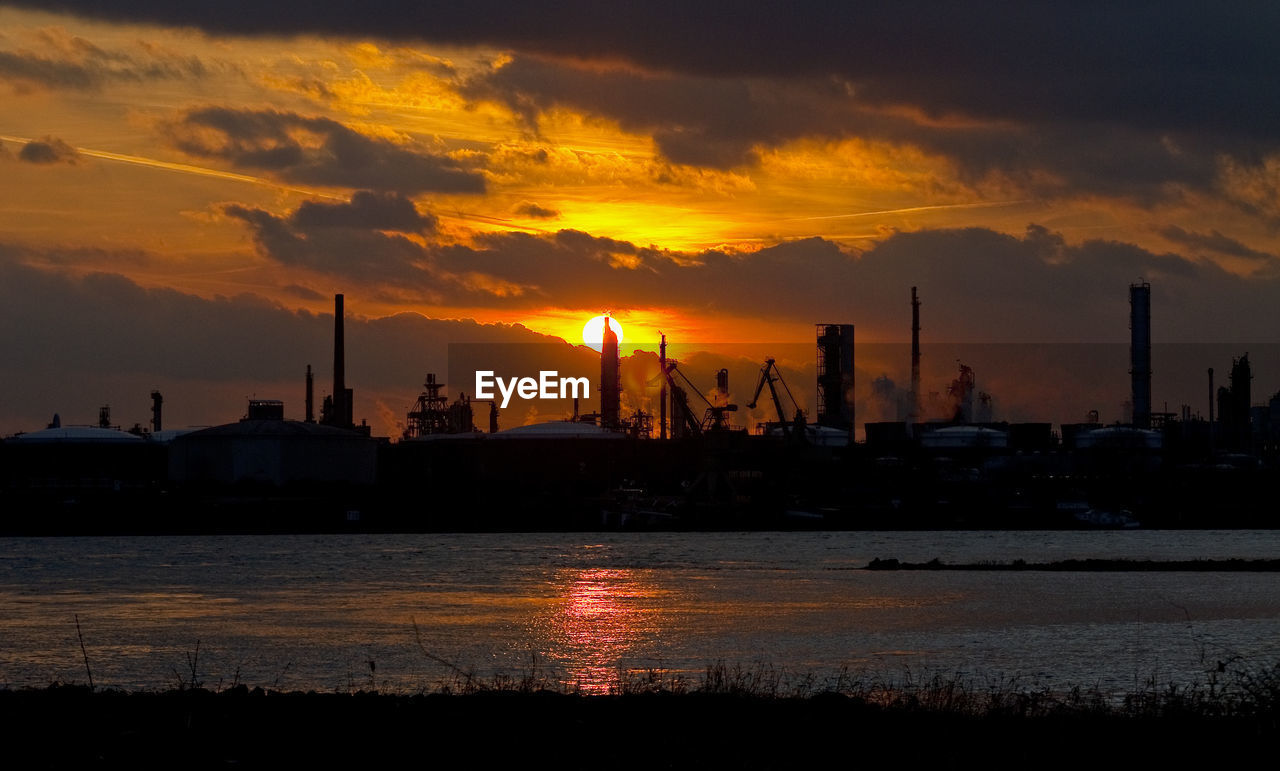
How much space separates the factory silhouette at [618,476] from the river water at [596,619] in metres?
53.0

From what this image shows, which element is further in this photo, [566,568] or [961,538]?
[961,538]

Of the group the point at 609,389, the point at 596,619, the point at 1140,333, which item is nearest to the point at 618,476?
the point at 609,389

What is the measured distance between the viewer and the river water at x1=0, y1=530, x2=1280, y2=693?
32062 mm

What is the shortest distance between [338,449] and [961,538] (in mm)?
64399

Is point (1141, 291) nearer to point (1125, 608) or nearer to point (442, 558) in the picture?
point (442, 558)

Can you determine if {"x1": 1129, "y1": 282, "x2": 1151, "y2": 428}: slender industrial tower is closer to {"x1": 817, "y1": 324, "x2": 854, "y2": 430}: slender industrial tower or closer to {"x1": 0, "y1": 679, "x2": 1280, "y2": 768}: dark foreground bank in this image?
{"x1": 817, "y1": 324, "x2": 854, "y2": 430}: slender industrial tower

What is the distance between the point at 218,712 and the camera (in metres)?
19.1

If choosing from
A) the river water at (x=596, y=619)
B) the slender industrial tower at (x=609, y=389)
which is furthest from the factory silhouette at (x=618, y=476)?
the river water at (x=596, y=619)

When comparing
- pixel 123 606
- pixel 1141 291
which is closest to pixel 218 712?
pixel 123 606

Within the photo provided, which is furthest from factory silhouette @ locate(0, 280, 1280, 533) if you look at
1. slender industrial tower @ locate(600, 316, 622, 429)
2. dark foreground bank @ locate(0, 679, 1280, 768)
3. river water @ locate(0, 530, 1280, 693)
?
dark foreground bank @ locate(0, 679, 1280, 768)

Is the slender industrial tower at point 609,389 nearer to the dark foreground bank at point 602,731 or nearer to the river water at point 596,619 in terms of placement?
the river water at point 596,619

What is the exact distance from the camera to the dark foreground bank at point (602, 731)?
1628cm

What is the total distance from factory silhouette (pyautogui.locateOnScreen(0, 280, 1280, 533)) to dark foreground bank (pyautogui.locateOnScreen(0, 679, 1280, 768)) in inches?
4912

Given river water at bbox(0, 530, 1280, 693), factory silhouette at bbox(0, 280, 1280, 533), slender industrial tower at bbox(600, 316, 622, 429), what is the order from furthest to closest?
slender industrial tower at bbox(600, 316, 622, 429) → factory silhouette at bbox(0, 280, 1280, 533) → river water at bbox(0, 530, 1280, 693)
